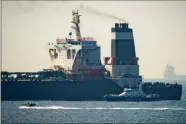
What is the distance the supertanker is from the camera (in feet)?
511

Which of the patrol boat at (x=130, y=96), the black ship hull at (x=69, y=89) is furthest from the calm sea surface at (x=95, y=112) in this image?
the black ship hull at (x=69, y=89)

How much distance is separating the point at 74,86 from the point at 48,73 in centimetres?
625

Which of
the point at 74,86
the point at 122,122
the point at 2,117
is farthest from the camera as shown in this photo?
the point at 74,86

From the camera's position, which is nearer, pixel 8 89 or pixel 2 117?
pixel 2 117

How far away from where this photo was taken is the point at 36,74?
15950cm

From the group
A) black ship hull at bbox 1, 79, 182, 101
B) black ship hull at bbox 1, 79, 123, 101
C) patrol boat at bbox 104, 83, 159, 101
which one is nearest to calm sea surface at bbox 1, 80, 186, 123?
patrol boat at bbox 104, 83, 159, 101

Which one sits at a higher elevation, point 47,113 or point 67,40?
point 67,40

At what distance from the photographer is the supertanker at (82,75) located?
156 meters

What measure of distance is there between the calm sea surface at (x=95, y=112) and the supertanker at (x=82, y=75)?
7.32 feet

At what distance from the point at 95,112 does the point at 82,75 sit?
87.9 feet

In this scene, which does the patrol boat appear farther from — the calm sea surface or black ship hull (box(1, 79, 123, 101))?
black ship hull (box(1, 79, 123, 101))

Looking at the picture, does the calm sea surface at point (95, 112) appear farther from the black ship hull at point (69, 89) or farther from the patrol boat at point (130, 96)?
the black ship hull at point (69, 89)

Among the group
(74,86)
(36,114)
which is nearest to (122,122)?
(36,114)

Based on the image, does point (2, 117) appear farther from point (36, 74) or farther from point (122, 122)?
point (36, 74)
